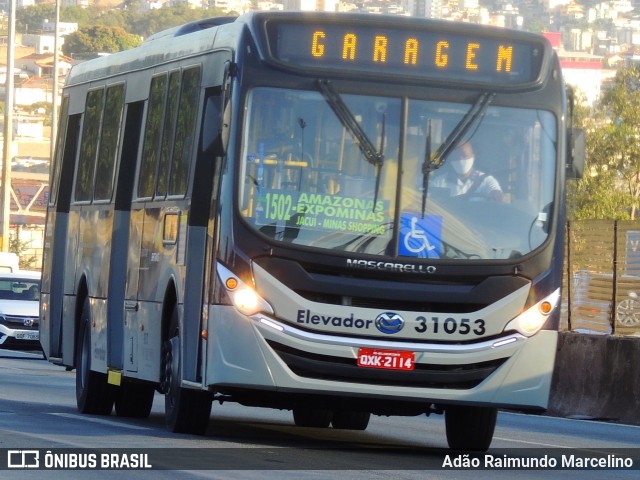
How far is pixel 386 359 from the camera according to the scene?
1327 centimetres

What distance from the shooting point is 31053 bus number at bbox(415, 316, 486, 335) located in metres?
13.3

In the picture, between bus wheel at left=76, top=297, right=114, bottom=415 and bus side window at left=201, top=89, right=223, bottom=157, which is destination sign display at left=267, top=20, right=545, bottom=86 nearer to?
bus side window at left=201, top=89, right=223, bottom=157

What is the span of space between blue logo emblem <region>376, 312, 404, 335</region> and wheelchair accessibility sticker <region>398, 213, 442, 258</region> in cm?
42

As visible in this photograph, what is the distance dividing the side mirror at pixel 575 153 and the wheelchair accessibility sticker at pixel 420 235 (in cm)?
115

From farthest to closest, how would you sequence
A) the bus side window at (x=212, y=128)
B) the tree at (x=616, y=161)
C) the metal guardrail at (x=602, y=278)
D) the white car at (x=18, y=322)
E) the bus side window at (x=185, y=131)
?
the tree at (x=616, y=161) < the white car at (x=18, y=322) < the metal guardrail at (x=602, y=278) < the bus side window at (x=185, y=131) < the bus side window at (x=212, y=128)

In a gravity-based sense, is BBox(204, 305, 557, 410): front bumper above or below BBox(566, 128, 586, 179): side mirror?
below

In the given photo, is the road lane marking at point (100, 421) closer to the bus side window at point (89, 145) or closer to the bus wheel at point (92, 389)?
the bus wheel at point (92, 389)

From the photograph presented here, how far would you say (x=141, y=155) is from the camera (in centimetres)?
1619

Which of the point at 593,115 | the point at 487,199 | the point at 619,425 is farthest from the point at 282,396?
the point at 593,115

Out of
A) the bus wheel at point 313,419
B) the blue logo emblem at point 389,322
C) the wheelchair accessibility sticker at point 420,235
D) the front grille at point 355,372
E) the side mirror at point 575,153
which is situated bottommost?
the bus wheel at point 313,419

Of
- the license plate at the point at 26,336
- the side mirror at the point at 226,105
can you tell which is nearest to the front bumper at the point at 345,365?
the side mirror at the point at 226,105

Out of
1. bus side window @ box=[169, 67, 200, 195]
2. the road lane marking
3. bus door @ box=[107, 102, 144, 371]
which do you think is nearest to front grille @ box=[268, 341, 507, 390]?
bus side window @ box=[169, 67, 200, 195]

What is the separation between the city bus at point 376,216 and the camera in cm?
1323

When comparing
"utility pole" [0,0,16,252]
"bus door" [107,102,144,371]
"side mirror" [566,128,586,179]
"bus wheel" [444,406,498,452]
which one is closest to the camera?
"side mirror" [566,128,586,179]
